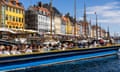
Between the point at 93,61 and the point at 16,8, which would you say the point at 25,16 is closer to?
the point at 16,8

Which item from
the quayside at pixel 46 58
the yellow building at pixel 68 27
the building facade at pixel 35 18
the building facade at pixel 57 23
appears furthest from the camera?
the yellow building at pixel 68 27

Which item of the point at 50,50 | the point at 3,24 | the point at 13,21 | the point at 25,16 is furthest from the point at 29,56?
the point at 25,16

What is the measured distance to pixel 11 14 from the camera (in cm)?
6894

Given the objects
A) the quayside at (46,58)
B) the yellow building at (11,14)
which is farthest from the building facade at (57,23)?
the quayside at (46,58)

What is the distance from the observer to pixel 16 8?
7112cm

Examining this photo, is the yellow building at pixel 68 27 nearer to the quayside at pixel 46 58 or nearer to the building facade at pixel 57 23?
the building facade at pixel 57 23

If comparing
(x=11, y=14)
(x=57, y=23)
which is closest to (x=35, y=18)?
(x=11, y=14)

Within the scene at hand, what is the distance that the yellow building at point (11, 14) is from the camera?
63.4 meters

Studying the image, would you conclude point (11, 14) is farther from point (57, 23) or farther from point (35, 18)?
point (57, 23)

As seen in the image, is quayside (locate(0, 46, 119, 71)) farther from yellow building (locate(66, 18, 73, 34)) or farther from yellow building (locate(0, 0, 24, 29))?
yellow building (locate(66, 18, 73, 34))

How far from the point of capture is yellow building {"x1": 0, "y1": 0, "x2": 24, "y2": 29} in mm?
63381

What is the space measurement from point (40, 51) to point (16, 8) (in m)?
50.2

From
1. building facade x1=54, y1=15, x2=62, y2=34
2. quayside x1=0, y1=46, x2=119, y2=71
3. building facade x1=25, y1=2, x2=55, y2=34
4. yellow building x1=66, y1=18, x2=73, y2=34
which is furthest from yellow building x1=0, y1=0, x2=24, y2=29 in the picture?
yellow building x1=66, y1=18, x2=73, y2=34

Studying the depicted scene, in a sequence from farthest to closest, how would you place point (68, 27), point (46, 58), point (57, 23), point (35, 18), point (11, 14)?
point (68, 27) < point (57, 23) < point (35, 18) < point (11, 14) < point (46, 58)
